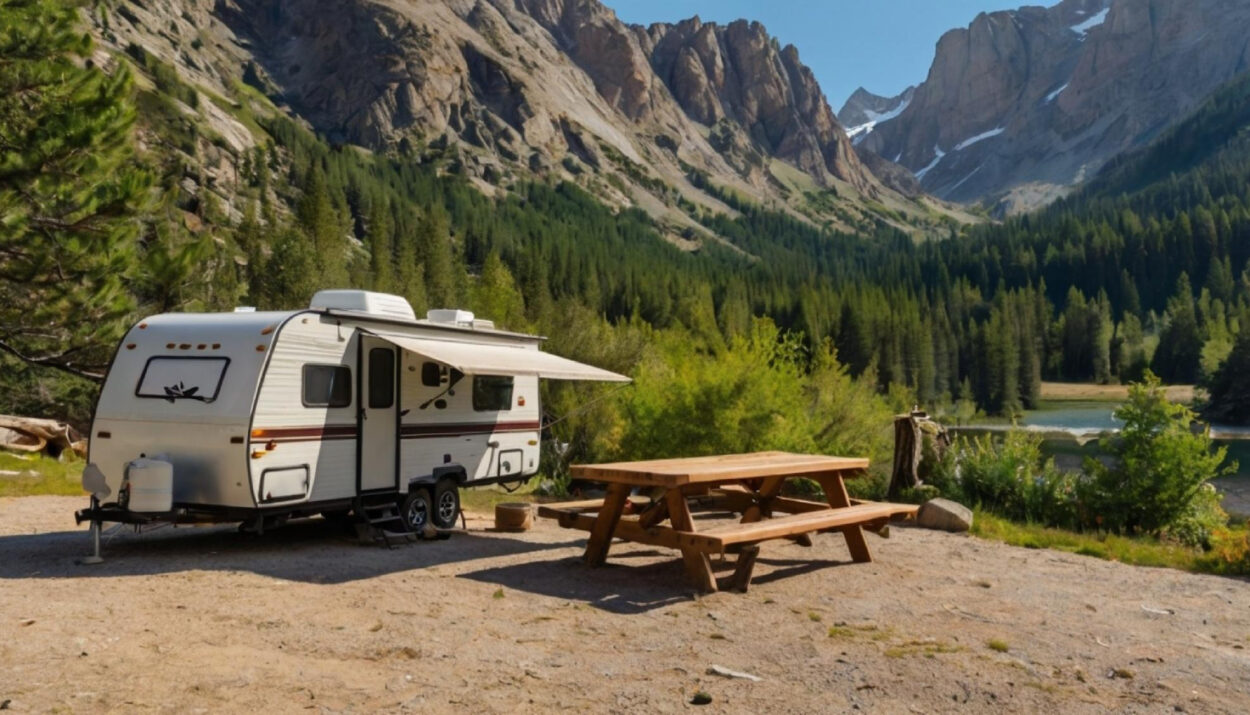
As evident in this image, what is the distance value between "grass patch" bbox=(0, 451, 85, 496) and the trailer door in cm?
577

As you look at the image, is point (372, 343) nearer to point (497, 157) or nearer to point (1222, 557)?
point (1222, 557)

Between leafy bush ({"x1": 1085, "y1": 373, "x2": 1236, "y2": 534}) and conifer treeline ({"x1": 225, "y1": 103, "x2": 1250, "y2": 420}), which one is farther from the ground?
conifer treeline ({"x1": 225, "y1": 103, "x2": 1250, "y2": 420})

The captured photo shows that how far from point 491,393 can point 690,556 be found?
232 inches

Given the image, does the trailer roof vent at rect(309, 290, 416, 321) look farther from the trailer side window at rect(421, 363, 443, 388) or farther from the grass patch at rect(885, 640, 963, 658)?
the grass patch at rect(885, 640, 963, 658)

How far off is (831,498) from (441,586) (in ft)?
15.1

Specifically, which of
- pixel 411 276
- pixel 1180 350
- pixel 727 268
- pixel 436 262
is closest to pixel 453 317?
pixel 411 276

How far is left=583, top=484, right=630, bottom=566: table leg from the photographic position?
30.3 feet

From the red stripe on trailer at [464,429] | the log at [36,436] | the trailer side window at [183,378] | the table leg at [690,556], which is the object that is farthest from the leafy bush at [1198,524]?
the log at [36,436]

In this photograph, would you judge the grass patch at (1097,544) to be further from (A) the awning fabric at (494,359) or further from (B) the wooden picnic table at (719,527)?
(A) the awning fabric at (494,359)

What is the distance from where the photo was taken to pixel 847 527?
9.98m

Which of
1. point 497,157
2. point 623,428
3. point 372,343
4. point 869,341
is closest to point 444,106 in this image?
point 497,157

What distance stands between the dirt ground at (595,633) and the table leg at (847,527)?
186 mm

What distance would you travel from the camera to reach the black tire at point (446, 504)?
12.3 m

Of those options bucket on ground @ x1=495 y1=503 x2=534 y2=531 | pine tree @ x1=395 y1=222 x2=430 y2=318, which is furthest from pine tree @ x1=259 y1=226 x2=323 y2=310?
bucket on ground @ x1=495 y1=503 x2=534 y2=531
